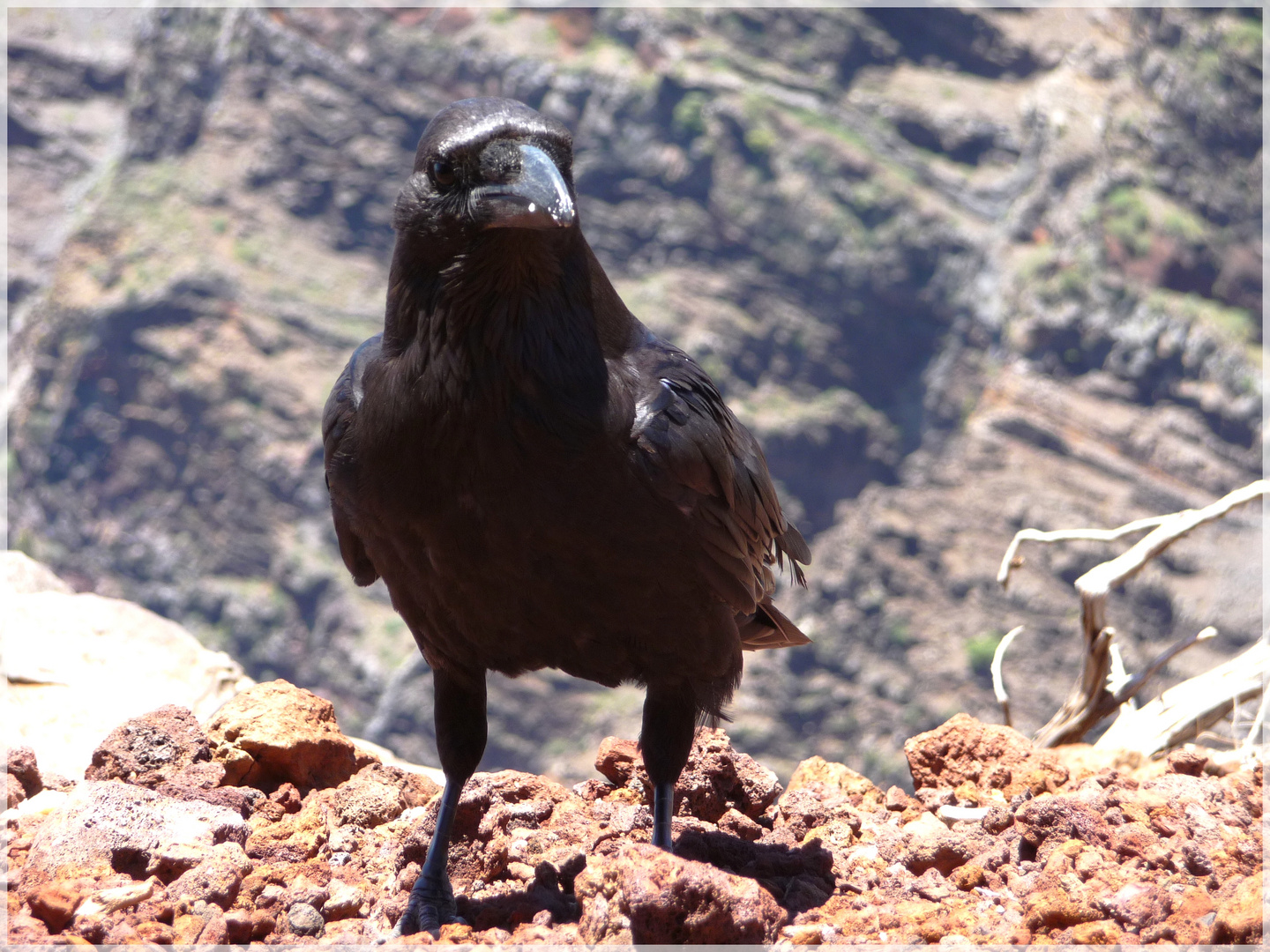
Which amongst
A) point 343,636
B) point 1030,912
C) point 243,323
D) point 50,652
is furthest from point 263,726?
point 243,323

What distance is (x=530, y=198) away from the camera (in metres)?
2.52

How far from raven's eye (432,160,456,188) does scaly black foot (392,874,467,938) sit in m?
1.91

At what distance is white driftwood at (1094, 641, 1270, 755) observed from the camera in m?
4.82

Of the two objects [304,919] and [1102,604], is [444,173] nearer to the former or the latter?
[304,919]

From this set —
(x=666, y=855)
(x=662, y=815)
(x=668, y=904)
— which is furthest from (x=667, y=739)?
(x=668, y=904)

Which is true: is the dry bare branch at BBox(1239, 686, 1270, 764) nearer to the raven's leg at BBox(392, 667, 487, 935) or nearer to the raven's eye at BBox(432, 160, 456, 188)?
the raven's leg at BBox(392, 667, 487, 935)

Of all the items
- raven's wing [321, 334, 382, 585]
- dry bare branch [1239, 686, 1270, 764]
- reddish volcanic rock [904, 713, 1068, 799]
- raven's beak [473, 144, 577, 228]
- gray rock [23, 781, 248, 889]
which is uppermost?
raven's beak [473, 144, 577, 228]

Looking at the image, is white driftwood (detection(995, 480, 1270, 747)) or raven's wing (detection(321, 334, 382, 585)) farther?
white driftwood (detection(995, 480, 1270, 747))

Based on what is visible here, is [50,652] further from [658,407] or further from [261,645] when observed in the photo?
[261,645]

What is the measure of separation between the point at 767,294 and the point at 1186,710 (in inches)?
3436

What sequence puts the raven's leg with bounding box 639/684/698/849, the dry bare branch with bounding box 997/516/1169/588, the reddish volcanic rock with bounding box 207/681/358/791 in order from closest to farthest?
the raven's leg with bounding box 639/684/698/849 < the reddish volcanic rock with bounding box 207/681/358/791 < the dry bare branch with bounding box 997/516/1169/588

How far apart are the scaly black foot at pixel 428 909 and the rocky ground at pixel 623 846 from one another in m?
0.05

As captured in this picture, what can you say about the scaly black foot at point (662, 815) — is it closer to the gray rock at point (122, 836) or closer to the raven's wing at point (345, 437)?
the raven's wing at point (345, 437)

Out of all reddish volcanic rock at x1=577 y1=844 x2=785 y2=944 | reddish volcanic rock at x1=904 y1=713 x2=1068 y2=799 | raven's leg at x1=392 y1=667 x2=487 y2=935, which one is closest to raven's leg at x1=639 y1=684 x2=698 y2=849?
raven's leg at x1=392 y1=667 x2=487 y2=935
